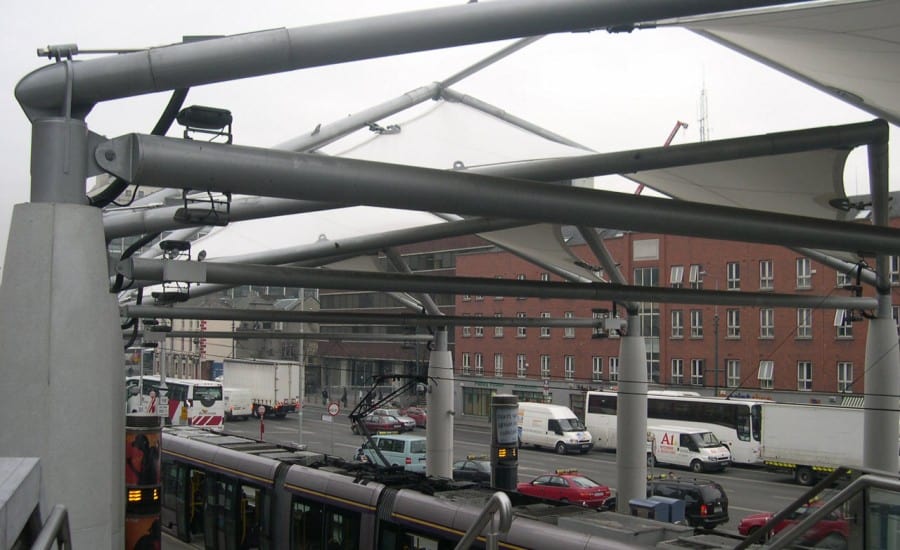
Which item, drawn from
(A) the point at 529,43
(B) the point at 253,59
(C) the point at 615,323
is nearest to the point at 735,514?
(C) the point at 615,323

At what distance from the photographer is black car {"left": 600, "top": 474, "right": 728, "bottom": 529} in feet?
72.6

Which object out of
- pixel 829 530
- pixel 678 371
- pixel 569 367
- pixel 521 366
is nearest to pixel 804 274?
pixel 678 371

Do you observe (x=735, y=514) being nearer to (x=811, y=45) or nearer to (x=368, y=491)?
(x=368, y=491)

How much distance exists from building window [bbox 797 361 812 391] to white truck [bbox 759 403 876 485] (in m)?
6.14

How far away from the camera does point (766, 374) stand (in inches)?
1646

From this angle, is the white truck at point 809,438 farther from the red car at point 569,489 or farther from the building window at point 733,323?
the red car at point 569,489

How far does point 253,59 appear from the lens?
18.3ft

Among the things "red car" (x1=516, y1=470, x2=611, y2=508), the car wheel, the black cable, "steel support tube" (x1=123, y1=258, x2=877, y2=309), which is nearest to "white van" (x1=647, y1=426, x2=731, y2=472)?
the car wheel

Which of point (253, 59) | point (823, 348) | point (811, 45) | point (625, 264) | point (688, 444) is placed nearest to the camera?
point (253, 59)

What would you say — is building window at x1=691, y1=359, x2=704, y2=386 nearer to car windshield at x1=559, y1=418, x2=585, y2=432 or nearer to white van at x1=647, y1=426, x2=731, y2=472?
car windshield at x1=559, y1=418, x2=585, y2=432

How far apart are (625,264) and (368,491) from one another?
1320 inches

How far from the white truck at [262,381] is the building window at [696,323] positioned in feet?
68.8

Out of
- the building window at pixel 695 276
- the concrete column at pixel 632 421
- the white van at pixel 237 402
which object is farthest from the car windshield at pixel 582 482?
the white van at pixel 237 402

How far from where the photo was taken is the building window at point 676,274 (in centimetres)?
4319
